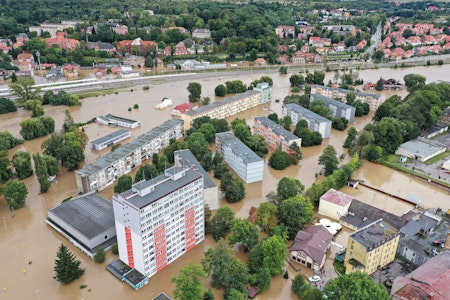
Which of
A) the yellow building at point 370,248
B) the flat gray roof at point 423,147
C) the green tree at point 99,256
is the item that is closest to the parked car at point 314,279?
the yellow building at point 370,248

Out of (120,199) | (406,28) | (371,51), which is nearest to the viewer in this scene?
(120,199)

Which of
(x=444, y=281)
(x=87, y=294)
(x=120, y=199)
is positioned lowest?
(x=87, y=294)

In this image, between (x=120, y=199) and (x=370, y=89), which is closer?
(x=120, y=199)

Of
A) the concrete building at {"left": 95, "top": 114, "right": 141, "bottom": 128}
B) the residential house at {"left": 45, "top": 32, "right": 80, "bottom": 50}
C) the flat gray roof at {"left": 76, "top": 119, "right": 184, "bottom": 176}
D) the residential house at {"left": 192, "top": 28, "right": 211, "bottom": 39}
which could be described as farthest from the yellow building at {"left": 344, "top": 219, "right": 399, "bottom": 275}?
the residential house at {"left": 192, "top": 28, "right": 211, "bottom": 39}

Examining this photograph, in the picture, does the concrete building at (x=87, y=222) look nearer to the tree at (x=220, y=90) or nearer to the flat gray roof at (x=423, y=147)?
the flat gray roof at (x=423, y=147)

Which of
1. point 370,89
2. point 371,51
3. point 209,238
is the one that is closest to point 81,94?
point 209,238

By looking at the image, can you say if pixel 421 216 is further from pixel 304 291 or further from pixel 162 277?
pixel 162 277

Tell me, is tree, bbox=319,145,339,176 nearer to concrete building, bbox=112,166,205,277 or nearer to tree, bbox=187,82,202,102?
concrete building, bbox=112,166,205,277
